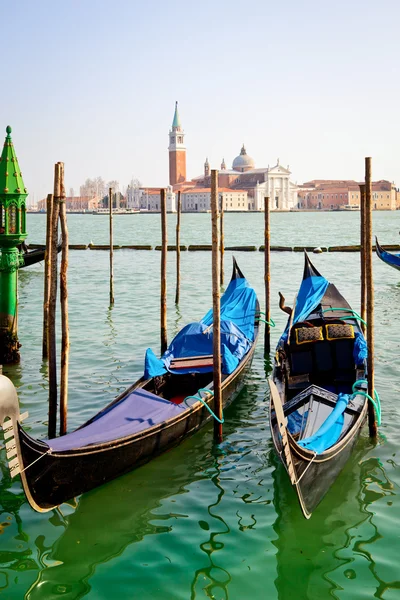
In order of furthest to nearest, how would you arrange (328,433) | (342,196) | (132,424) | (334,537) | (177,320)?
(342,196)
(177,320)
(132,424)
(328,433)
(334,537)

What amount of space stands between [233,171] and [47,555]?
8148 centimetres

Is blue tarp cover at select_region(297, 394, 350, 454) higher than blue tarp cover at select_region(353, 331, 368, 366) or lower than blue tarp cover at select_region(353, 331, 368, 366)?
lower

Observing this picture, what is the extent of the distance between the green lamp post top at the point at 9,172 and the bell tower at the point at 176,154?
7856 cm

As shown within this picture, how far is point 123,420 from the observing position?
3.80 metres

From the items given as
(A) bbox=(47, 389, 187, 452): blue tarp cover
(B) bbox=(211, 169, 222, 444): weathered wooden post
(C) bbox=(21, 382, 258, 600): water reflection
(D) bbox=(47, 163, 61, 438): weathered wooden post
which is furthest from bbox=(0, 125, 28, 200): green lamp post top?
(C) bbox=(21, 382, 258, 600): water reflection

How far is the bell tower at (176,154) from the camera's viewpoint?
84.0 m

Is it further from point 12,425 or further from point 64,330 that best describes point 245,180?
point 12,425

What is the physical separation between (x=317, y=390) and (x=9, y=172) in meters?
3.08

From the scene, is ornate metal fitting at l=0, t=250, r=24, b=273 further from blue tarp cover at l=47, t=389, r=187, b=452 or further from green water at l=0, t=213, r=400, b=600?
blue tarp cover at l=47, t=389, r=187, b=452

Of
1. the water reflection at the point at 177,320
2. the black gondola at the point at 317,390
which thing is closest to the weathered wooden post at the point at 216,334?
the black gondola at the point at 317,390

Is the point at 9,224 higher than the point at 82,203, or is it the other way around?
the point at 82,203

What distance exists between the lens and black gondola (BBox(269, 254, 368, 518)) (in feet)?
10.5

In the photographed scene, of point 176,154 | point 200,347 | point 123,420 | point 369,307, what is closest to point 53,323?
point 123,420

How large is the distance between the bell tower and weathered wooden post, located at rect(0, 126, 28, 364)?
258 feet
